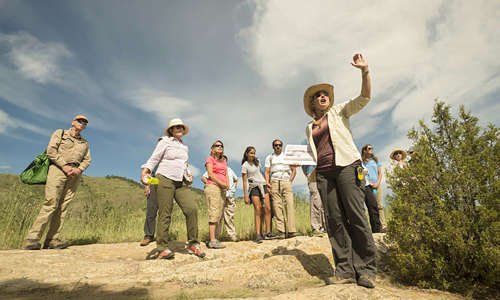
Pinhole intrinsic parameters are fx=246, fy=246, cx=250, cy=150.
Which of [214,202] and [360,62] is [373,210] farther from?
[360,62]

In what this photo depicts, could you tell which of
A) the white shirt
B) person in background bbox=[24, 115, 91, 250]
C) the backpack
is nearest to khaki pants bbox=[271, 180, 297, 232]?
the white shirt

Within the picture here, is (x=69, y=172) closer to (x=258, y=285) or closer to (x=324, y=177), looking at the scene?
(x=258, y=285)

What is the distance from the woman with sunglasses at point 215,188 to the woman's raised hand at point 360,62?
140 inches

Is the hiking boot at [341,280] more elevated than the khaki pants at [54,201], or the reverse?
the khaki pants at [54,201]

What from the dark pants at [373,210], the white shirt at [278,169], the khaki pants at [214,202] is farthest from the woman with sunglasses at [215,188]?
the dark pants at [373,210]

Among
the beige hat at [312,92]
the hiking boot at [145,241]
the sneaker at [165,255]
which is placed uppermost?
the beige hat at [312,92]

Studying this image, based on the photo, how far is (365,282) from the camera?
7.48 feet

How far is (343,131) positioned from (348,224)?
102 centimetres

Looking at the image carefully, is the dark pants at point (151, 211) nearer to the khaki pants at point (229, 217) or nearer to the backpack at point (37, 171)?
the khaki pants at point (229, 217)

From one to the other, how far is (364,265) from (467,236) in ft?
3.58

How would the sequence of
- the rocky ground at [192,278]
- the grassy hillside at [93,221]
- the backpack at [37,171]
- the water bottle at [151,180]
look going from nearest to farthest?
the rocky ground at [192,278] → the water bottle at [151,180] → the backpack at [37,171] → the grassy hillside at [93,221]

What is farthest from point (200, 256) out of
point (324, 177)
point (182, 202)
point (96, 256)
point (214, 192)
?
point (324, 177)

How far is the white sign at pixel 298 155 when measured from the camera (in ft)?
9.90

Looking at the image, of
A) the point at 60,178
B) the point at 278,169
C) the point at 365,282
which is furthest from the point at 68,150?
the point at 365,282
